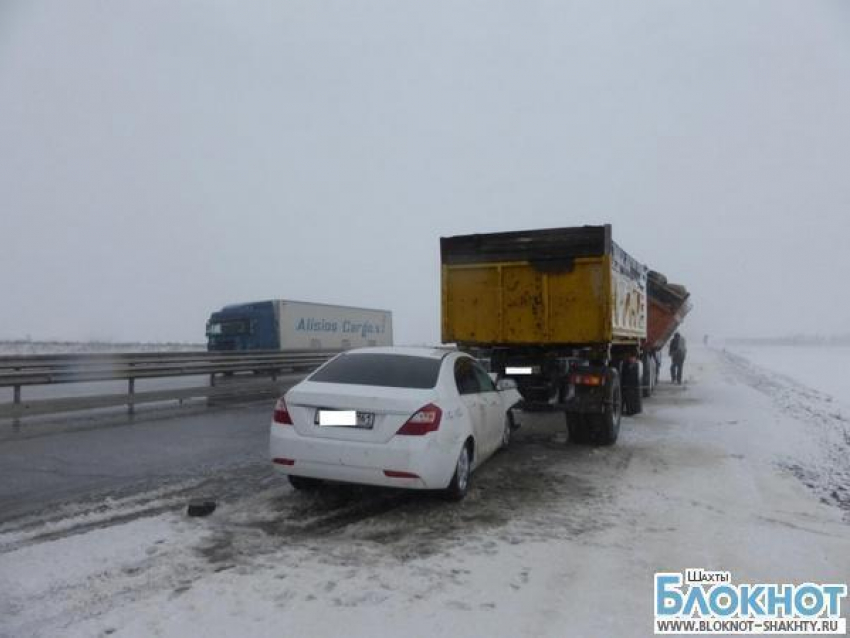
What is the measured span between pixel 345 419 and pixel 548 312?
4787mm

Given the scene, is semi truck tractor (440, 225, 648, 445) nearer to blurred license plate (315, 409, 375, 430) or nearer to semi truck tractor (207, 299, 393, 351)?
blurred license plate (315, 409, 375, 430)

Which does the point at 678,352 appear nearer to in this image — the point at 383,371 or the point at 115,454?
the point at 383,371

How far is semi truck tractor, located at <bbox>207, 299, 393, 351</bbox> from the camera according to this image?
23797mm

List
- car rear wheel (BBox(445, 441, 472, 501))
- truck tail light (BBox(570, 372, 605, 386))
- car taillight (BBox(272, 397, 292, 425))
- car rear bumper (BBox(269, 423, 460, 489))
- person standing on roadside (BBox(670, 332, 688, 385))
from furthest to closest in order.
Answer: person standing on roadside (BBox(670, 332, 688, 385))
truck tail light (BBox(570, 372, 605, 386))
car rear wheel (BBox(445, 441, 472, 501))
car taillight (BBox(272, 397, 292, 425))
car rear bumper (BBox(269, 423, 460, 489))

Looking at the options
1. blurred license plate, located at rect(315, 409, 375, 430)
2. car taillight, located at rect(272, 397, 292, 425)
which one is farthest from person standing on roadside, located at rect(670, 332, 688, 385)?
car taillight, located at rect(272, 397, 292, 425)

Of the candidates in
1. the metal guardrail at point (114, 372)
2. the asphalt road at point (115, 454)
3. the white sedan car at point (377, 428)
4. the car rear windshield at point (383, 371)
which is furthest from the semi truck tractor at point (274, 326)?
the white sedan car at point (377, 428)

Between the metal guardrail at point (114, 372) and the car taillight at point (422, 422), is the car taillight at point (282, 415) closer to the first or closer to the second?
the car taillight at point (422, 422)

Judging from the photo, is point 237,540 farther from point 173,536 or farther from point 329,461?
point 329,461

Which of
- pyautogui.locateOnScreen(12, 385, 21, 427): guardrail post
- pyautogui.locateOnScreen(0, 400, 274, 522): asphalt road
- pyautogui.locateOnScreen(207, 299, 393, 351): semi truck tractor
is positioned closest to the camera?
pyautogui.locateOnScreen(0, 400, 274, 522): asphalt road

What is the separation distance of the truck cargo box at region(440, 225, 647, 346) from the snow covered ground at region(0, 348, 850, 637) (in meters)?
2.29

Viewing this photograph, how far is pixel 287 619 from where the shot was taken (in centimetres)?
348

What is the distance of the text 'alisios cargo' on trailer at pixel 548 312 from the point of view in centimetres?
903

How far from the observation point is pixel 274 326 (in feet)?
78.1

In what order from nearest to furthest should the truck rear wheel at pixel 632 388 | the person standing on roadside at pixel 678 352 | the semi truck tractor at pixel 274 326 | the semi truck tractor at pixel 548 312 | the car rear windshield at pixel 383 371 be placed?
the car rear windshield at pixel 383 371 < the semi truck tractor at pixel 548 312 < the truck rear wheel at pixel 632 388 < the person standing on roadside at pixel 678 352 < the semi truck tractor at pixel 274 326
